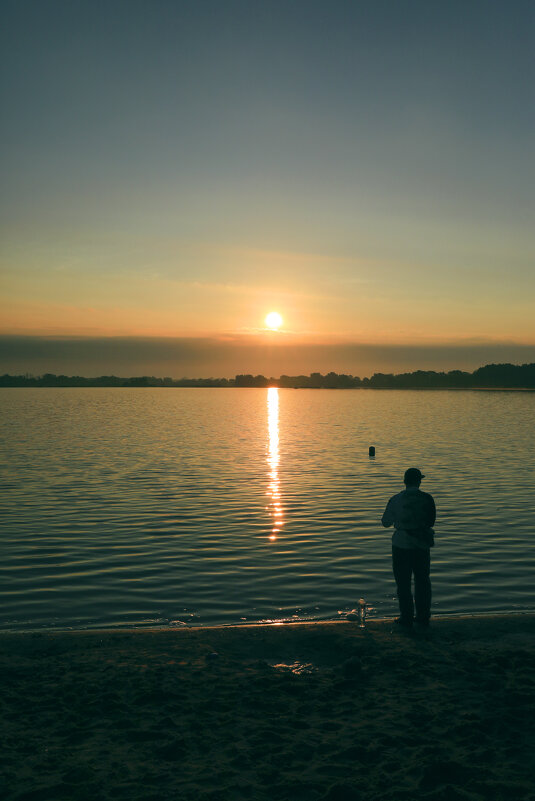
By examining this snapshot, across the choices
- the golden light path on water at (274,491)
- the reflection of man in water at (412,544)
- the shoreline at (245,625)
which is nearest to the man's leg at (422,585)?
the reflection of man in water at (412,544)

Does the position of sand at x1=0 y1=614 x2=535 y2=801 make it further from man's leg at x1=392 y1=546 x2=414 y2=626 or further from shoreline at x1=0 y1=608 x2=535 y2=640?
man's leg at x1=392 y1=546 x2=414 y2=626

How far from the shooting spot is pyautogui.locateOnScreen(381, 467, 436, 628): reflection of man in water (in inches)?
427

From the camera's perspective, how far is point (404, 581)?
1093 cm

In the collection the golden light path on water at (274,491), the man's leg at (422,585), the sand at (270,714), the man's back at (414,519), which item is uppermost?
the man's back at (414,519)

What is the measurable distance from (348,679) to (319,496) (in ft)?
61.0

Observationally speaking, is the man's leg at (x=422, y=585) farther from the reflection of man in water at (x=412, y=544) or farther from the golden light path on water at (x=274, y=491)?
the golden light path on water at (x=274, y=491)

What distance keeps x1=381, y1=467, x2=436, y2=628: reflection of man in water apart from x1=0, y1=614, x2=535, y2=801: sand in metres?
0.47

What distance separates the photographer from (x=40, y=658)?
948 centimetres

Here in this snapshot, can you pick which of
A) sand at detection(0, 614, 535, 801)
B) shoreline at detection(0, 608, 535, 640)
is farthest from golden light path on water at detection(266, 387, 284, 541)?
sand at detection(0, 614, 535, 801)

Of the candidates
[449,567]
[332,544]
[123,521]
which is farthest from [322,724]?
[123,521]

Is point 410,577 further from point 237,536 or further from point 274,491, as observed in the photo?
point 274,491

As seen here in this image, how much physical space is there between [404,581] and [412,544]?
25.1 inches

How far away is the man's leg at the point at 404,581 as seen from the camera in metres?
10.8

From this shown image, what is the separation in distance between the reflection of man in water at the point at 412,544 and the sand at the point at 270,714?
468mm
